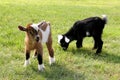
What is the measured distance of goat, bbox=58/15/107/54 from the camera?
10.7 meters

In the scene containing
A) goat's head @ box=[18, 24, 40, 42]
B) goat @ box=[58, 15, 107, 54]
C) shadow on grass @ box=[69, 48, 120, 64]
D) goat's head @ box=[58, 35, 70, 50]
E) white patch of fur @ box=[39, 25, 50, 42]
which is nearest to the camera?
goat's head @ box=[18, 24, 40, 42]

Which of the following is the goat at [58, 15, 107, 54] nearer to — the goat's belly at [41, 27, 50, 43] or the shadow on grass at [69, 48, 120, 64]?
the shadow on grass at [69, 48, 120, 64]

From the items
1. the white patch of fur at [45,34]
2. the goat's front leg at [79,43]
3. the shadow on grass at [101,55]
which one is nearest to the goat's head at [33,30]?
the white patch of fur at [45,34]

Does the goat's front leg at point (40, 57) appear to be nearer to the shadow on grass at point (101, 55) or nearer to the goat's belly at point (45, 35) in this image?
the goat's belly at point (45, 35)

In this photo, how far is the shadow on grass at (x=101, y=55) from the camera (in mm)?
10105

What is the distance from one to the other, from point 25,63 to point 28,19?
7.11 meters

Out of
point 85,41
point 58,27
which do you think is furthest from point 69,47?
point 58,27

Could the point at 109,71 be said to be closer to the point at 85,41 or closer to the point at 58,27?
the point at 85,41

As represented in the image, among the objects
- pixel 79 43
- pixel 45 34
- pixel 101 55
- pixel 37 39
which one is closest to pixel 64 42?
pixel 79 43

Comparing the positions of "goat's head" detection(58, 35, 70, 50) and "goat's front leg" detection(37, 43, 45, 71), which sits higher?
"goat's front leg" detection(37, 43, 45, 71)

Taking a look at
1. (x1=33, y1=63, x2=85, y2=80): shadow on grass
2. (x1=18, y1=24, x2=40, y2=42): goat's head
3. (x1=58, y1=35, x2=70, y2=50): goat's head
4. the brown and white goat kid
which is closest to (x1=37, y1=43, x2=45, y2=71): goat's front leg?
the brown and white goat kid

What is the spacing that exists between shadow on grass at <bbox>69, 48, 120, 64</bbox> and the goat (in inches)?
7.8

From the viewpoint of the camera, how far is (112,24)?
55.0 ft

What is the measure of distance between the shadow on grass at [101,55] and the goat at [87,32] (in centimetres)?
20
